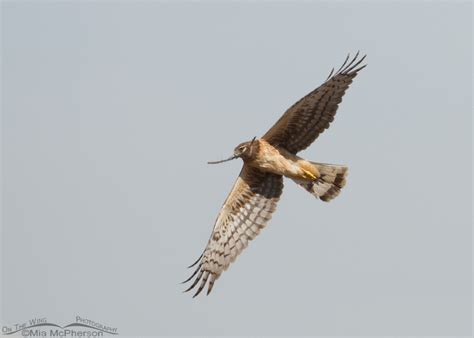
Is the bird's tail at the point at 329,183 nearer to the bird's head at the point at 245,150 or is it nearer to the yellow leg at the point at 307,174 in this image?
the yellow leg at the point at 307,174

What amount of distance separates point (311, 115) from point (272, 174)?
44.6 inches

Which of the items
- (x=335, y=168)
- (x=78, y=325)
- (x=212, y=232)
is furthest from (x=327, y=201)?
(x=78, y=325)

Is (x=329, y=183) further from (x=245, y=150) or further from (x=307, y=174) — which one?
(x=245, y=150)

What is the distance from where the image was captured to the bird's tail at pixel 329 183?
18922 millimetres

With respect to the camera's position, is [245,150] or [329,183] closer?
[245,150]

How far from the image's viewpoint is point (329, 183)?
62.2 ft

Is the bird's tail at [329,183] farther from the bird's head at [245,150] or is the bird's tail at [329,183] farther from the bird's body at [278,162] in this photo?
the bird's head at [245,150]

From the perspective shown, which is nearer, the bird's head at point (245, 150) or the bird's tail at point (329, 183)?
the bird's head at point (245, 150)

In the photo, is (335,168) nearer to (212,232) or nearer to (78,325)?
(212,232)

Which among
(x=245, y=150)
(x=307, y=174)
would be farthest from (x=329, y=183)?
(x=245, y=150)

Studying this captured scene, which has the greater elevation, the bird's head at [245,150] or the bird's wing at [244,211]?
the bird's head at [245,150]

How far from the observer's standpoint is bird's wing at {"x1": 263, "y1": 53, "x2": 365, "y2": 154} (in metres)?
18.4

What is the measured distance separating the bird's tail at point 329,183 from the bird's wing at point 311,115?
553mm

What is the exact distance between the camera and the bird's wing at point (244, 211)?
19062mm
